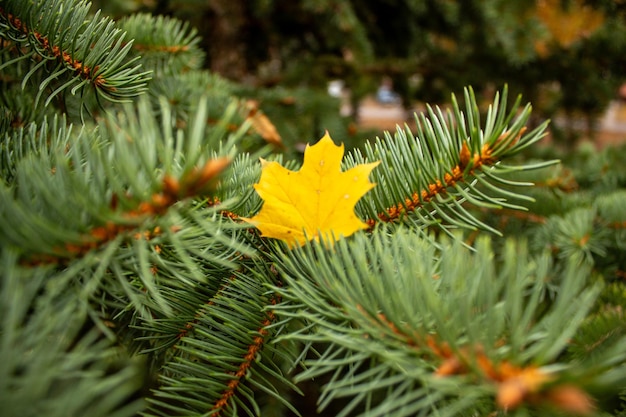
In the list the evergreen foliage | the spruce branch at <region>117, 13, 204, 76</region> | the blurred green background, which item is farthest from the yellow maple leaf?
the blurred green background

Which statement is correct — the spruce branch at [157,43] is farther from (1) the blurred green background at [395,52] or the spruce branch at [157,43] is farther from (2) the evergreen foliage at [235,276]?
(1) the blurred green background at [395,52]

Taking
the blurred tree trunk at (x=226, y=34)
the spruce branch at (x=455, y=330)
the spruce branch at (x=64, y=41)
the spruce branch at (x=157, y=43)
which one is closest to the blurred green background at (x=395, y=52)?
the blurred tree trunk at (x=226, y=34)

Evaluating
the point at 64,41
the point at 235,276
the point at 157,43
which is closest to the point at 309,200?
the point at 235,276

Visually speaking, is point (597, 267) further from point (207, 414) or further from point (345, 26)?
point (345, 26)

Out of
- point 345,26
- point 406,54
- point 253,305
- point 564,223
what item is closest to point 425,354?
point 253,305

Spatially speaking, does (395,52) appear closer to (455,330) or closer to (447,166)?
(447,166)
